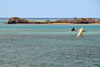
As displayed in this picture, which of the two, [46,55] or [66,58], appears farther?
[46,55]

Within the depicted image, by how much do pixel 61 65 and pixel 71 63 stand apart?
62.2 inches

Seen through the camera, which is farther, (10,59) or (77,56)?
(77,56)

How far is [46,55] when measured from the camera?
4038 cm

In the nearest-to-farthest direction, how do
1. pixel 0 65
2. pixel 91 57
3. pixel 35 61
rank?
1. pixel 0 65
2. pixel 35 61
3. pixel 91 57

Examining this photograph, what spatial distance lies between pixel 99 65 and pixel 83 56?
6492 millimetres

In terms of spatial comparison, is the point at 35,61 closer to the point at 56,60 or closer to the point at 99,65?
the point at 56,60

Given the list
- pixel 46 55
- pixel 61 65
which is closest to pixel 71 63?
pixel 61 65

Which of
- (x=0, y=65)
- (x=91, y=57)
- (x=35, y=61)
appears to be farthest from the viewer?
(x=91, y=57)

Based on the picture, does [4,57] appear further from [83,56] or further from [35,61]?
[83,56]

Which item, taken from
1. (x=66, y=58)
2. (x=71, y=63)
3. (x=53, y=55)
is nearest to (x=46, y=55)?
(x=53, y=55)

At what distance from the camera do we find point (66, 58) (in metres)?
37.7

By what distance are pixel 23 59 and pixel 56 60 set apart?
3.72 meters

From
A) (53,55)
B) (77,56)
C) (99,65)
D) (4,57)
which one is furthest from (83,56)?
(4,57)

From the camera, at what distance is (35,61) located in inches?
1400
